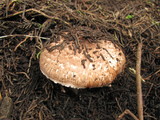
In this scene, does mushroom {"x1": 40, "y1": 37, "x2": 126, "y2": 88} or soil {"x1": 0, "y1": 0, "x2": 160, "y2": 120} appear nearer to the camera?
mushroom {"x1": 40, "y1": 37, "x2": 126, "y2": 88}

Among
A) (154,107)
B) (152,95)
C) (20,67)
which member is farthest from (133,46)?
(20,67)

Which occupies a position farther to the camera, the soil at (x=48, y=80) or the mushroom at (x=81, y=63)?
the soil at (x=48, y=80)

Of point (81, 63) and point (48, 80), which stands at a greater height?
point (81, 63)

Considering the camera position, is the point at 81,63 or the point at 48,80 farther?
the point at 48,80
